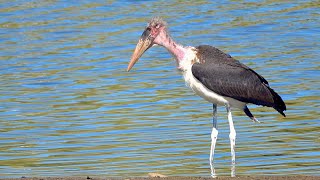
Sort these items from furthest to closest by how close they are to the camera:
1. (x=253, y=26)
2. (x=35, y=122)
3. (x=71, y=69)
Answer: (x=253, y=26), (x=71, y=69), (x=35, y=122)

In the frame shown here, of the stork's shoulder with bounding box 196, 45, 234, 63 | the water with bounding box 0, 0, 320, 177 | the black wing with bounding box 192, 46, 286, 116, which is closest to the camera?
the black wing with bounding box 192, 46, 286, 116

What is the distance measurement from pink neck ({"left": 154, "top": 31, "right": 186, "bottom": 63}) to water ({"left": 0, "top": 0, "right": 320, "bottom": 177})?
104 centimetres

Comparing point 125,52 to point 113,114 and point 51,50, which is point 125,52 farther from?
point 113,114

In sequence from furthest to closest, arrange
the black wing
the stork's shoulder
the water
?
the water, the stork's shoulder, the black wing

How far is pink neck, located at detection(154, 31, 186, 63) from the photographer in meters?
10.0

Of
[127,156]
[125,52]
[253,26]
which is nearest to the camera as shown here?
[127,156]

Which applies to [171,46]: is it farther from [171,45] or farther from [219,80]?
[219,80]

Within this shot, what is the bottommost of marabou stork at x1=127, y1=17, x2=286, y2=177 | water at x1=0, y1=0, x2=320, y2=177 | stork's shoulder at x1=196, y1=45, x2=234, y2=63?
water at x1=0, y1=0, x2=320, y2=177

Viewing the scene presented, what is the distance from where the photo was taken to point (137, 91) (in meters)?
14.6

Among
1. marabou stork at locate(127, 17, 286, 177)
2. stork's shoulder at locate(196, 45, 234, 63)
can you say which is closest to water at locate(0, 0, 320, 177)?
marabou stork at locate(127, 17, 286, 177)

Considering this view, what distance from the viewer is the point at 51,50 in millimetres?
19094

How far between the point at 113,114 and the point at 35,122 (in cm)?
95

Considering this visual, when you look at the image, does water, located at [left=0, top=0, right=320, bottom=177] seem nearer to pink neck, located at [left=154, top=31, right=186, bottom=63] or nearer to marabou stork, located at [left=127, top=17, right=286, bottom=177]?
marabou stork, located at [left=127, top=17, right=286, bottom=177]

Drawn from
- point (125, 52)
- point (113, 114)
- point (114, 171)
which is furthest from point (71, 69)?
point (114, 171)
